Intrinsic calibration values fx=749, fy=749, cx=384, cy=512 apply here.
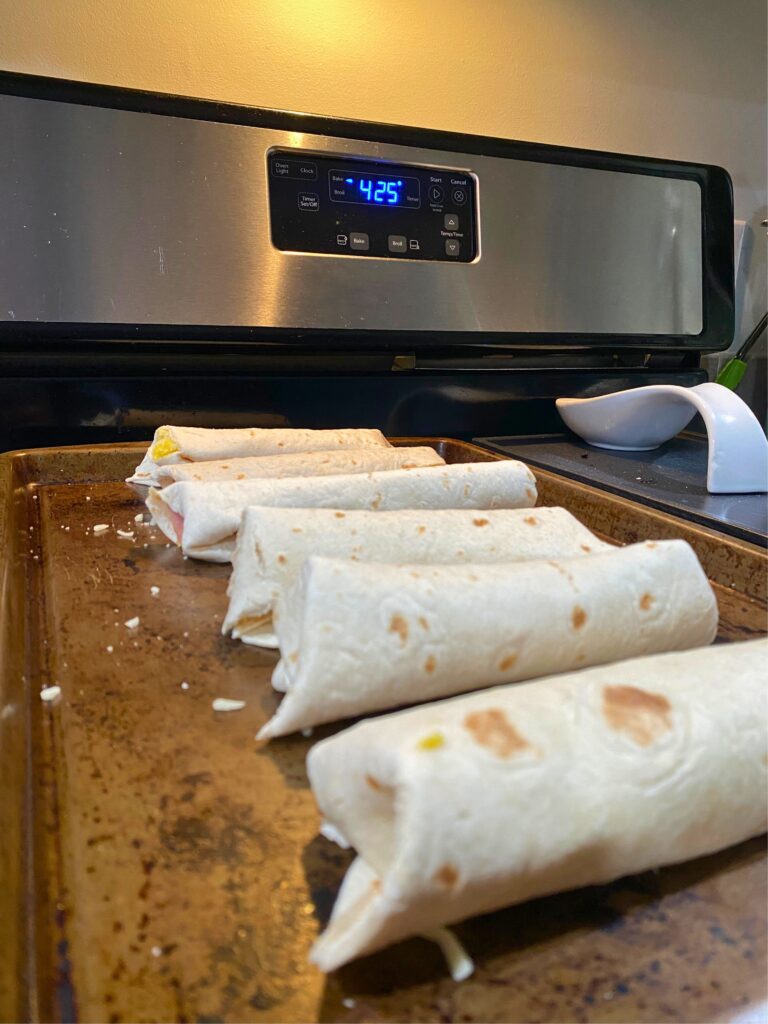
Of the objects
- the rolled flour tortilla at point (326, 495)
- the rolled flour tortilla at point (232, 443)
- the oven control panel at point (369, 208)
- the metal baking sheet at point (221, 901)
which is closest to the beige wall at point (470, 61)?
the oven control panel at point (369, 208)

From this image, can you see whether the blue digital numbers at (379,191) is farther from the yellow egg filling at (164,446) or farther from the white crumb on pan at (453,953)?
the white crumb on pan at (453,953)

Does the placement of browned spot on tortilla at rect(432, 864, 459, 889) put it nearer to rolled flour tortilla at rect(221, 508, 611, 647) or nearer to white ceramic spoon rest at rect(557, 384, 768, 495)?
rolled flour tortilla at rect(221, 508, 611, 647)

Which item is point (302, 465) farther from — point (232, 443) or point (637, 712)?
point (637, 712)

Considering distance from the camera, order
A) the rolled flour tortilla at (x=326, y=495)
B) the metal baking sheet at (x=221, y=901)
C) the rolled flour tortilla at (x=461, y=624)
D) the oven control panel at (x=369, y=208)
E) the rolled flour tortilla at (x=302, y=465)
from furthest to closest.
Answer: the oven control panel at (x=369, y=208) → the rolled flour tortilla at (x=302, y=465) → the rolled flour tortilla at (x=326, y=495) → the rolled flour tortilla at (x=461, y=624) → the metal baking sheet at (x=221, y=901)

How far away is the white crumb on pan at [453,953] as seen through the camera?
1.28 ft

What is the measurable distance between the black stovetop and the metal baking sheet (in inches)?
24.8

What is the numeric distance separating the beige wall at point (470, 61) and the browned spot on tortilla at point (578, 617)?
140cm

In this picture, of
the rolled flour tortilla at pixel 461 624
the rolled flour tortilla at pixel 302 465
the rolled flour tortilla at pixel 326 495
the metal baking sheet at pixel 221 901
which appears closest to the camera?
the metal baking sheet at pixel 221 901

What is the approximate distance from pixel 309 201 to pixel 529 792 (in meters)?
1.24

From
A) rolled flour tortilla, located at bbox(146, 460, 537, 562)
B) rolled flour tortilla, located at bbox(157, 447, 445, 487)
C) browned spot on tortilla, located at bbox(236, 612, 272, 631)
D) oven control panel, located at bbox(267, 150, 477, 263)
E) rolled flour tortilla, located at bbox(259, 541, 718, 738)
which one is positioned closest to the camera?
rolled flour tortilla, located at bbox(259, 541, 718, 738)

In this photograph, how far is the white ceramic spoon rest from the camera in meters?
1.17

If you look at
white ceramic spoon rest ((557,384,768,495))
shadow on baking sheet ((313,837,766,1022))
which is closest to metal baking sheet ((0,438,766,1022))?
shadow on baking sheet ((313,837,766,1022))

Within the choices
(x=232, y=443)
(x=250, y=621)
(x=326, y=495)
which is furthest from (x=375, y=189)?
(x=250, y=621)

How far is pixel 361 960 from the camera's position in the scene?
1.29 ft
